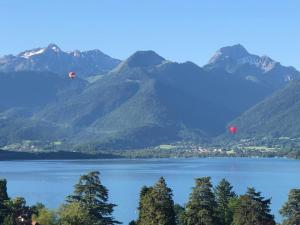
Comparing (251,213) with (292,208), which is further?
(292,208)

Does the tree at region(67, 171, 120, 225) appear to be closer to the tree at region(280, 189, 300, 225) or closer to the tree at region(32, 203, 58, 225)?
the tree at region(32, 203, 58, 225)

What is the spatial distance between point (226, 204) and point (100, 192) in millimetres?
12602

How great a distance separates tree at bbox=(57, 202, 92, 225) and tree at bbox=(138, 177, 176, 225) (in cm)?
355

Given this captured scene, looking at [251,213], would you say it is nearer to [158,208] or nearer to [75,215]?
[158,208]

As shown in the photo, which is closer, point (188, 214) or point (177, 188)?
point (188, 214)

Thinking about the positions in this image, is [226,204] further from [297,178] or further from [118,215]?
[297,178]

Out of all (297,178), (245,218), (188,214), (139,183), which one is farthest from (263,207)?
(297,178)

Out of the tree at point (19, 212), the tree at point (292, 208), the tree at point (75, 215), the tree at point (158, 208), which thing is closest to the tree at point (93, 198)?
the tree at point (75, 215)

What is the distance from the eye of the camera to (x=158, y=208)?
47.2m

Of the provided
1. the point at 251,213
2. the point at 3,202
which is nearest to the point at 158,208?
the point at 251,213

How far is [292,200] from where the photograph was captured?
190 ft

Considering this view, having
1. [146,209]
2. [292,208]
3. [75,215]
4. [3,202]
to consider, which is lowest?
[292,208]

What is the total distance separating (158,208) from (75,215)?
215 inches

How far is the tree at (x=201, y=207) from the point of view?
48.9 m
